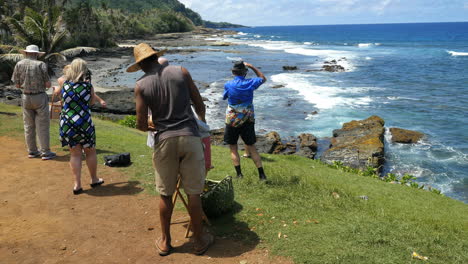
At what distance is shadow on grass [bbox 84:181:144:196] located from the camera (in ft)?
22.0

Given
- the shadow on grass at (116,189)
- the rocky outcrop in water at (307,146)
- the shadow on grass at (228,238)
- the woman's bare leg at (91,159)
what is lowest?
the rocky outcrop in water at (307,146)

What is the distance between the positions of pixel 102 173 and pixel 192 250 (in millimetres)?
3682

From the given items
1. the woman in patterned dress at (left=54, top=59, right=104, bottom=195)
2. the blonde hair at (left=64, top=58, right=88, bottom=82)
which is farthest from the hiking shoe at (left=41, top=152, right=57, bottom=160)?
the blonde hair at (left=64, top=58, right=88, bottom=82)

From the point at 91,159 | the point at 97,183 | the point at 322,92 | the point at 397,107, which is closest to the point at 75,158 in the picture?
the point at 91,159

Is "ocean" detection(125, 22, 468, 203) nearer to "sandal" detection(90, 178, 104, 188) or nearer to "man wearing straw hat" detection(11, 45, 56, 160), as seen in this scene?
"sandal" detection(90, 178, 104, 188)

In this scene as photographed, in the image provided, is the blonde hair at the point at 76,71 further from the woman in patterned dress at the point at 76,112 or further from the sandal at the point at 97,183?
the sandal at the point at 97,183

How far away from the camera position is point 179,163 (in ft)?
14.6

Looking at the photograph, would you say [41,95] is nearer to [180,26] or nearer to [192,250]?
[192,250]

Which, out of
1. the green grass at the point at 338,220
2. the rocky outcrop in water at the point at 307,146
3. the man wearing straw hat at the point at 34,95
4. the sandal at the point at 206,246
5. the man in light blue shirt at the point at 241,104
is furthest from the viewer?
the rocky outcrop in water at the point at 307,146

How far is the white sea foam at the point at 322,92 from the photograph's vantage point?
2722 centimetres

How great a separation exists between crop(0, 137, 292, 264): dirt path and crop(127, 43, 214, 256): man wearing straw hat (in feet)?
2.56

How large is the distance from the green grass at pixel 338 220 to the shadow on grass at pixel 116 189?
0.20 metres

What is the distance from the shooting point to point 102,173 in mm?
7734

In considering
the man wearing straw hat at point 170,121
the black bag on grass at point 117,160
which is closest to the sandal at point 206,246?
the man wearing straw hat at point 170,121
